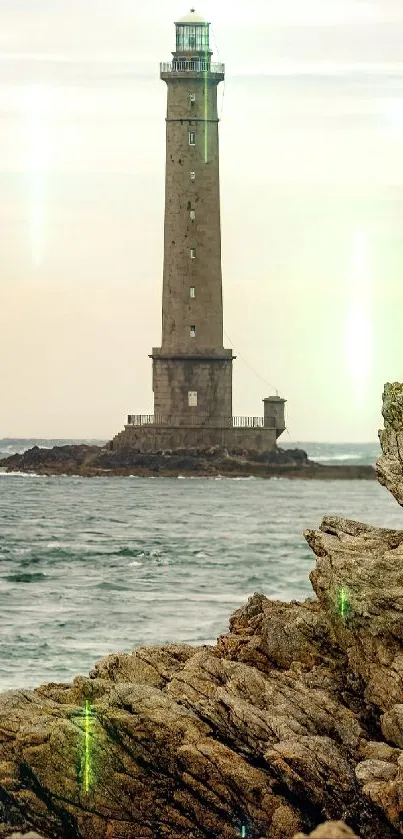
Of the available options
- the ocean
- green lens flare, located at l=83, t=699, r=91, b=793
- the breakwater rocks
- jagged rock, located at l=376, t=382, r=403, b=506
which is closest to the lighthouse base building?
the breakwater rocks

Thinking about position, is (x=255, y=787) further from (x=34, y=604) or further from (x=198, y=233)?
(x=198, y=233)

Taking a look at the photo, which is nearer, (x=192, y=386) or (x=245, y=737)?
(x=245, y=737)

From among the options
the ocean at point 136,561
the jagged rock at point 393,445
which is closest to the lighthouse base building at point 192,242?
the ocean at point 136,561

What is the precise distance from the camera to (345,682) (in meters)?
11.2

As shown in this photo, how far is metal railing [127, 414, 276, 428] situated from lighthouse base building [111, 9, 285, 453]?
0.25 meters

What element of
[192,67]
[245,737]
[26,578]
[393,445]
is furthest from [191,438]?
[245,737]

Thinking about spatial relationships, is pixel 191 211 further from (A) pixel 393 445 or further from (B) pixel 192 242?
(A) pixel 393 445

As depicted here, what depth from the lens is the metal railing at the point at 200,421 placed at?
67.1 metres

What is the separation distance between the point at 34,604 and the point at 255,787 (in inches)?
517

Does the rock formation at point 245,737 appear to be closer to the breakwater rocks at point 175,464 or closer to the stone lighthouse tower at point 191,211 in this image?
the stone lighthouse tower at point 191,211

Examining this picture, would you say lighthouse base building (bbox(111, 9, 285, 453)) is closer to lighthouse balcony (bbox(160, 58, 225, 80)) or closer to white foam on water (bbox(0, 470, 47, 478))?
lighthouse balcony (bbox(160, 58, 225, 80))

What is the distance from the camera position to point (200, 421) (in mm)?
67125

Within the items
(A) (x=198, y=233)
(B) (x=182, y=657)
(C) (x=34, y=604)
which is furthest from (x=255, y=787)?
(A) (x=198, y=233)

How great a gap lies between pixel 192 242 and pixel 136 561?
32845mm
